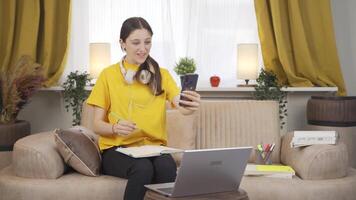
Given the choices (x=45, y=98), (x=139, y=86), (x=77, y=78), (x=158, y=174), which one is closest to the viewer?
(x=158, y=174)

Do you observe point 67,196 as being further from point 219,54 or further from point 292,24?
point 292,24

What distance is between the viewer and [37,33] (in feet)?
12.7

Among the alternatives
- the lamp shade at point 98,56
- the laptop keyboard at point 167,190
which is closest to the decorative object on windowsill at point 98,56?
the lamp shade at point 98,56

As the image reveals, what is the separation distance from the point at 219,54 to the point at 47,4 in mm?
1352

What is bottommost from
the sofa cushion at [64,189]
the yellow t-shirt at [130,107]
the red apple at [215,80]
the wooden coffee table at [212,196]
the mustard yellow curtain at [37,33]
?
the sofa cushion at [64,189]

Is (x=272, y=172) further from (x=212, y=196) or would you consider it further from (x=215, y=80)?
(x=215, y=80)

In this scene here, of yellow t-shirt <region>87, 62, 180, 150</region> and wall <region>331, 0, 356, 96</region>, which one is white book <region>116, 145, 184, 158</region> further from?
wall <region>331, 0, 356, 96</region>

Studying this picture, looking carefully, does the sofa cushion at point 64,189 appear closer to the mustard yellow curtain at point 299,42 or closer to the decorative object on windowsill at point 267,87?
the decorative object on windowsill at point 267,87

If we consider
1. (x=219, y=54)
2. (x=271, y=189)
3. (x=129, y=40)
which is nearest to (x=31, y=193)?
(x=129, y=40)

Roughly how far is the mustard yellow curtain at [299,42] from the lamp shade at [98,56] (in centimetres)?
116

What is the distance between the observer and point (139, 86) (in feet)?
8.68

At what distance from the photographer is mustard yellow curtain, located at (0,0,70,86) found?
152 inches

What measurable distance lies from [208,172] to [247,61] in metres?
1.93

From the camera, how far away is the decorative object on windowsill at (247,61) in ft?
12.3
